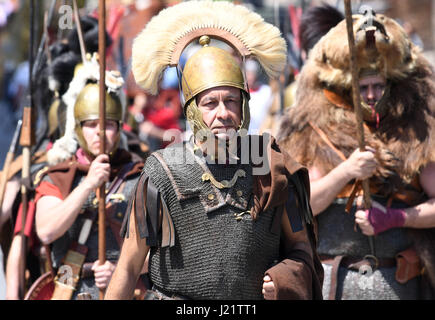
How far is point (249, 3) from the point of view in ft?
32.3

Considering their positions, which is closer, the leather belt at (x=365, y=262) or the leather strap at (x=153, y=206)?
the leather strap at (x=153, y=206)

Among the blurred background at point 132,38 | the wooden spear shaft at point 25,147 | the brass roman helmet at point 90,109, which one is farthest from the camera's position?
the blurred background at point 132,38

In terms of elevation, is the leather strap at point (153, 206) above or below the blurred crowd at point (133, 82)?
below

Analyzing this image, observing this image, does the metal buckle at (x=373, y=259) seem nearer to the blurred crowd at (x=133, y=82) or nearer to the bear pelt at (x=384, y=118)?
the bear pelt at (x=384, y=118)

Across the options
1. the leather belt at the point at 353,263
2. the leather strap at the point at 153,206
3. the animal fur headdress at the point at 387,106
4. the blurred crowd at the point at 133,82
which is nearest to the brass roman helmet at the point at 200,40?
the blurred crowd at the point at 133,82

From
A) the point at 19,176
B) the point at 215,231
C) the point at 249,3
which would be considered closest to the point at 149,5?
the point at 249,3

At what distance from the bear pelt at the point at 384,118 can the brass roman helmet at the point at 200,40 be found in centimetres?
100

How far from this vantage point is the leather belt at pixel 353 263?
5043 mm

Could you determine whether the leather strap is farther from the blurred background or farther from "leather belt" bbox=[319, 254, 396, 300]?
the blurred background

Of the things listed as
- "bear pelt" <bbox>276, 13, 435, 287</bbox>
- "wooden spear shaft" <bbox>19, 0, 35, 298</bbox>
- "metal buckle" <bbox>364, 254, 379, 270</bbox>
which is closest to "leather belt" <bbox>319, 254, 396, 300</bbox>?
"metal buckle" <bbox>364, 254, 379, 270</bbox>

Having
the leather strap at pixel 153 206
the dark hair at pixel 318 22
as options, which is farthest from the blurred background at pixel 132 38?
the leather strap at pixel 153 206

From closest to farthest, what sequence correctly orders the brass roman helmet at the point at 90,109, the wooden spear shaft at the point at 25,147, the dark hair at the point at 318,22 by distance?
1. the brass roman helmet at the point at 90,109
2. the wooden spear shaft at the point at 25,147
3. the dark hair at the point at 318,22

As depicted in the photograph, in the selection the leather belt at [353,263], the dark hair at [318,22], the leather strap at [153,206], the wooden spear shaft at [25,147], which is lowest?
the leather belt at [353,263]
